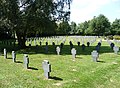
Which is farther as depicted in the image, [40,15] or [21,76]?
[40,15]

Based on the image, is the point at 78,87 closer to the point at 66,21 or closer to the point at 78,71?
the point at 78,71

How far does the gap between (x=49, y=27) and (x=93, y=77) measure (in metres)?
15.3

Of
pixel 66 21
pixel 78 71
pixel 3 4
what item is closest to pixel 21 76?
pixel 78 71

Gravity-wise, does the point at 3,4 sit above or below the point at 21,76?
above

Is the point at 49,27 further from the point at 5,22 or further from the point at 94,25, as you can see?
the point at 94,25

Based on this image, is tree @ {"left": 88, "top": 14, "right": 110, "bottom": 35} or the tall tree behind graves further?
tree @ {"left": 88, "top": 14, "right": 110, "bottom": 35}

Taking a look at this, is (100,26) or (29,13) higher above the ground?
(100,26)

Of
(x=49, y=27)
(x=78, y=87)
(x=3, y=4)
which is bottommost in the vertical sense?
(x=78, y=87)

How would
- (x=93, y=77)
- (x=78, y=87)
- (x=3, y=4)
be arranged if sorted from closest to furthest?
1. (x=78, y=87)
2. (x=93, y=77)
3. (x=3, y=4)

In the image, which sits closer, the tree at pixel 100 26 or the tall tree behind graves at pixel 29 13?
the tall tree behind graves at pixel 29 13

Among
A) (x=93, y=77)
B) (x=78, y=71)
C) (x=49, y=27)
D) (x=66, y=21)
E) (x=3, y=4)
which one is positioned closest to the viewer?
(x=93, y=77)

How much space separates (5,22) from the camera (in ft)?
81.6

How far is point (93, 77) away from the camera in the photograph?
1209cm

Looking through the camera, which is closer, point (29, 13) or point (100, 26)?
point (29, 13)
